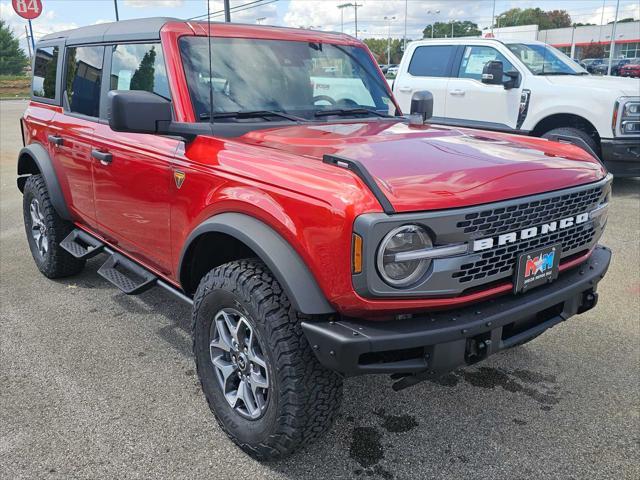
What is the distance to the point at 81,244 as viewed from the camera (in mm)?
4406

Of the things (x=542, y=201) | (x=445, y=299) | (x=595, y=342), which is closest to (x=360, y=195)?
(x=445, y=299)

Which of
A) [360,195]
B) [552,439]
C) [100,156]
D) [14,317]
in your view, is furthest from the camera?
[14,317]

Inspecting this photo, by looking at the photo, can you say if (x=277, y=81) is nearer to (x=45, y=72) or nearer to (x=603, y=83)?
(x=45, y=72)

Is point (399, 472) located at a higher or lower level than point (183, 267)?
lower

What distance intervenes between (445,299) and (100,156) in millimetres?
2436

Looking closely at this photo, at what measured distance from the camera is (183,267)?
2.99m

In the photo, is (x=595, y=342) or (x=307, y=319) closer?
(x=307, y=319)

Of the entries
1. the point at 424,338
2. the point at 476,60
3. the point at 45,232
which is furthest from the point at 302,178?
the point at 476,60

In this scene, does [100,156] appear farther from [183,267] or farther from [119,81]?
[183,267]

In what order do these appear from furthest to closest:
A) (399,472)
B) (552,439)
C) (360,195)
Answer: (552,439) < (399,472) < (360,195)

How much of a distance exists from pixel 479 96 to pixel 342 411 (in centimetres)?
650

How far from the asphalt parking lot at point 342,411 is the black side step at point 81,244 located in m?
0.44

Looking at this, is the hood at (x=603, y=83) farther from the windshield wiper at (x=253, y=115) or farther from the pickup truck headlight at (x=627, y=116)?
the windshield wiper at (x=253, y=115)

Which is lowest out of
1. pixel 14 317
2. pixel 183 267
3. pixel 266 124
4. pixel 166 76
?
pixel 14 317
